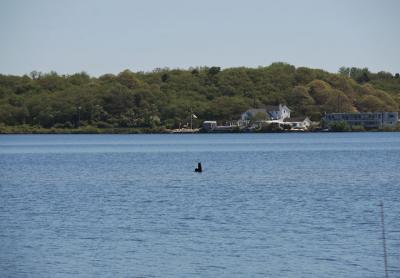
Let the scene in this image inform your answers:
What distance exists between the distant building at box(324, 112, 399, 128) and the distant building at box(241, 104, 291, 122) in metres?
8.52

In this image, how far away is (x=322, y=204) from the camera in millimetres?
34312

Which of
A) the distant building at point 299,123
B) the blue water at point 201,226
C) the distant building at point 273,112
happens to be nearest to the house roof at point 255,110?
the distant building at point 273,112

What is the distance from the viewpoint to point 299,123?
582 feet

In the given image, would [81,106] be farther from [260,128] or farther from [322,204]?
[322,204]

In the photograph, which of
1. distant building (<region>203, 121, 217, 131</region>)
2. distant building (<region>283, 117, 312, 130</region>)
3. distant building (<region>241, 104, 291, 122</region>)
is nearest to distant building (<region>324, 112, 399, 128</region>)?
distant building (<region>283, 117, 312, 130</region>)

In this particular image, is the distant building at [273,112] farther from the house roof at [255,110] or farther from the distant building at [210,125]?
the distant building at [210,125]

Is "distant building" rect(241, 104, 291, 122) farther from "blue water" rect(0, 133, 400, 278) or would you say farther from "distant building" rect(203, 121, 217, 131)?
"blue water" rect(0, 133, 400, 278)

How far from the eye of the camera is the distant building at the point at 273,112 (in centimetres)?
17900

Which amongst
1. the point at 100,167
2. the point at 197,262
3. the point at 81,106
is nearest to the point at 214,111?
the point at 81,106

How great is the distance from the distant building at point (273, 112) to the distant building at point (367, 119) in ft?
27.9

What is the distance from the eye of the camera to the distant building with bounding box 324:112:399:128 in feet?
570

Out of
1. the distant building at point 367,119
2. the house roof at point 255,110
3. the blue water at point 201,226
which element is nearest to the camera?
the blue water at point 201,226

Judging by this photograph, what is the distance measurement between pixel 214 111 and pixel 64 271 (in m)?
172

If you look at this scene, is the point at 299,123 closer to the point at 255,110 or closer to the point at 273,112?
the point at 273,112
